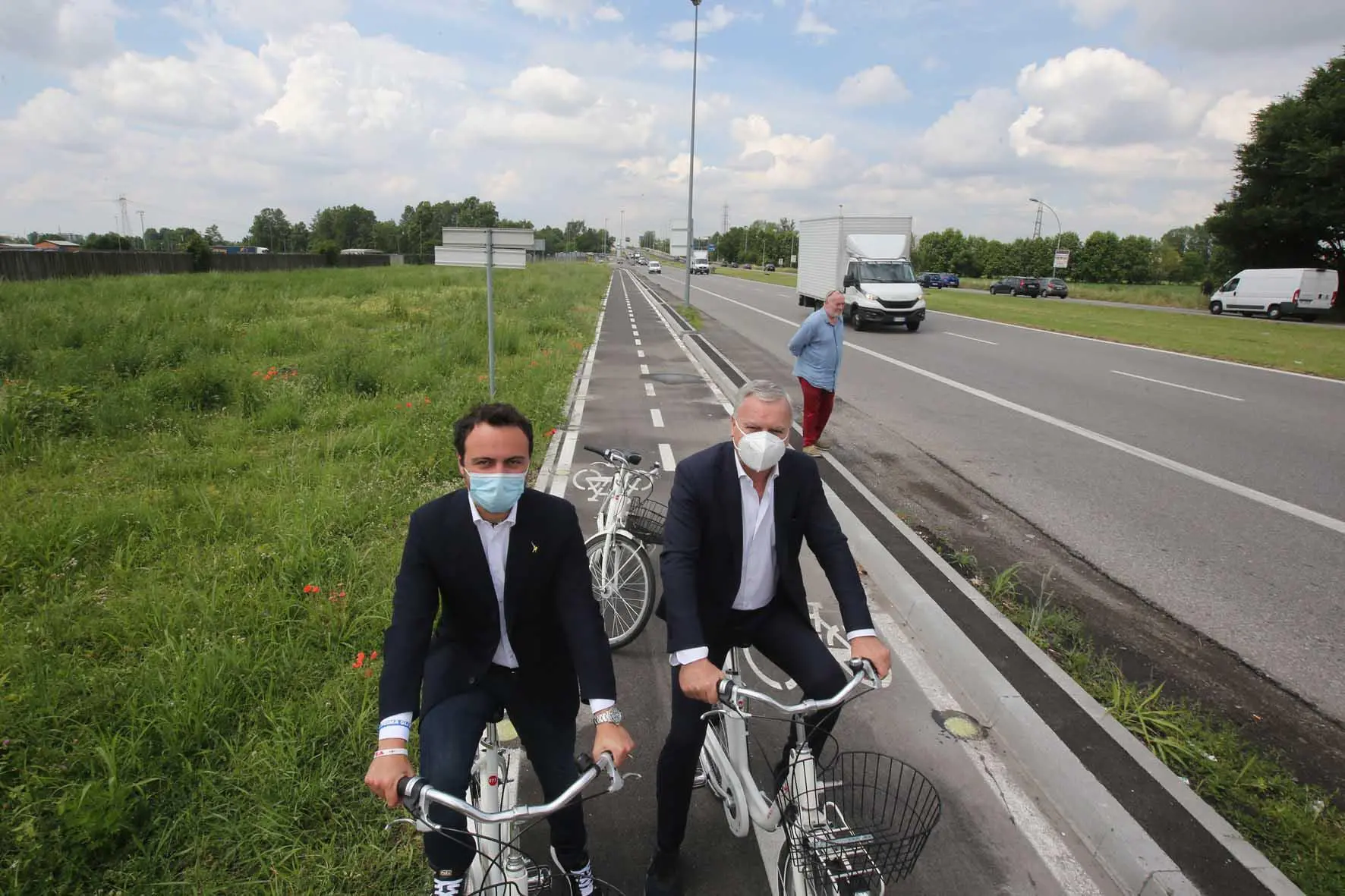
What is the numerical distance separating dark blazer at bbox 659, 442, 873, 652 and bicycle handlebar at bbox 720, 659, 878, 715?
20 cm

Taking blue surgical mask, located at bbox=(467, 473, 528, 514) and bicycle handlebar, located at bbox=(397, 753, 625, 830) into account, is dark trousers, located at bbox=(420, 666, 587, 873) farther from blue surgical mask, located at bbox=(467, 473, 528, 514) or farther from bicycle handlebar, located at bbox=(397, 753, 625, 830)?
blue surgical mask, located at bbox=(467, 473, 528, 514)

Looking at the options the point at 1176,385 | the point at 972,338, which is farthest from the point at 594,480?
the point at 972,338

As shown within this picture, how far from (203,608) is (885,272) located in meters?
21.7

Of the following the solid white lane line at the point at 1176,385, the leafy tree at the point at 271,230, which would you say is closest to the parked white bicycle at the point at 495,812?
the solid white lane line at the point at 1176,385

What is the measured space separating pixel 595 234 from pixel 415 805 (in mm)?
166986

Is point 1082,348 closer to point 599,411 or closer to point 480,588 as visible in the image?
point 599,411

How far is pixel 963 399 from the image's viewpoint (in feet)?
38.5

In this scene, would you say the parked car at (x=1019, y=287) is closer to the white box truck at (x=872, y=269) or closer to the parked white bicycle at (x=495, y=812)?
the white box truck at (x=872, y=269)

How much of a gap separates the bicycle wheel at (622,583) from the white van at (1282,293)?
126 ft

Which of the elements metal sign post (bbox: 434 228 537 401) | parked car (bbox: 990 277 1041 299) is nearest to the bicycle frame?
metal sign post (bbox: 434 228 537 401)

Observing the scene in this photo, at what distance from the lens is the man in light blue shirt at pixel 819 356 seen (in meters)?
7.81

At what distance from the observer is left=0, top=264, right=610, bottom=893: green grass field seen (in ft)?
8.63

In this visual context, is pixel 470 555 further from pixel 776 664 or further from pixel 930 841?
pixel 930 841

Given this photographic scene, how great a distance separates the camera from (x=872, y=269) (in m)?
22.5
